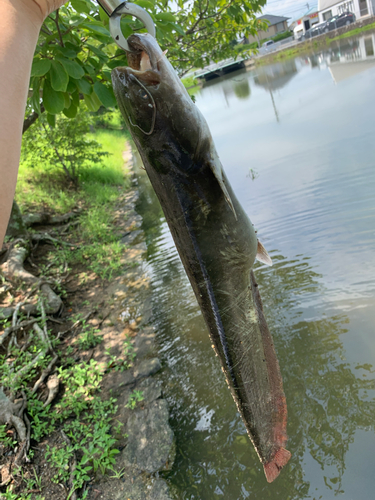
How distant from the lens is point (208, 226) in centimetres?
160

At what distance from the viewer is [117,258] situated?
6.84 metres

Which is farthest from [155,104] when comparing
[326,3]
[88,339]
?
[326,3]

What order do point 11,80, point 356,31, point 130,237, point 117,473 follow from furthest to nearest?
1. point 356,31
2. point 130,237
3. point 117,473
4. point 11,80

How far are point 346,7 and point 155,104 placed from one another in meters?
54.4

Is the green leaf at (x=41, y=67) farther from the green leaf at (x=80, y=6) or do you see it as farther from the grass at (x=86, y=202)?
the grass at (x=86, y=202)

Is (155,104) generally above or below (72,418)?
above

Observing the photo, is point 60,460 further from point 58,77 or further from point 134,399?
point 58,77

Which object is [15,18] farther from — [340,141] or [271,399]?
[340,141]

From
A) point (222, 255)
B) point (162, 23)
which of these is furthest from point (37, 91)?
point (222, 255)

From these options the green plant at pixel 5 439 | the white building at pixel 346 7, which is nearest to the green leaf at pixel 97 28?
the green plant at pixel 5 439

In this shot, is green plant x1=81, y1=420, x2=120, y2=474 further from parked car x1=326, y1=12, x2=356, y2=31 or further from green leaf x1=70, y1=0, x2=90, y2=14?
parked car x1=326, y1=12, x2=356, y2=31

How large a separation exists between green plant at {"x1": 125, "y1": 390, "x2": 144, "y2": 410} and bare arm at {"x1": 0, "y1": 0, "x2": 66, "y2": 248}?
305cm

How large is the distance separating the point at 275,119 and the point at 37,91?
43.5 feet

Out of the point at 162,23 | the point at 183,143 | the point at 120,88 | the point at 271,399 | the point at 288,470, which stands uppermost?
the point at 162,23
